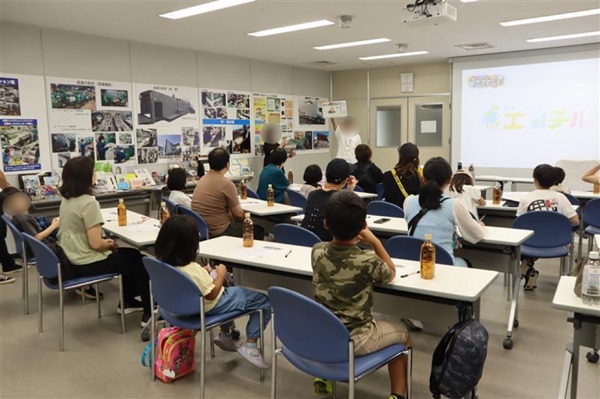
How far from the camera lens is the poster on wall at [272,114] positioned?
28.1 feet

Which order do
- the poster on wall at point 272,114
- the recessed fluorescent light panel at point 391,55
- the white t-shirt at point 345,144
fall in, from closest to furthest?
1. the recessed fluorescent light panel at point 391,55
2. the poster on wall at point 272,114
3. the white t-shirt at point 345,144

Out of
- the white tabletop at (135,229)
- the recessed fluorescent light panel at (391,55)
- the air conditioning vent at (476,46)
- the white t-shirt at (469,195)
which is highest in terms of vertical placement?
the recessed fluorescent light panel at (391,55)

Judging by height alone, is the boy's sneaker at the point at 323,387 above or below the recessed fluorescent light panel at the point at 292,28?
below

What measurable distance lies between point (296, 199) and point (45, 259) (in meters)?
2.89

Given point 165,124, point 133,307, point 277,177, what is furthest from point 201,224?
point 165,124

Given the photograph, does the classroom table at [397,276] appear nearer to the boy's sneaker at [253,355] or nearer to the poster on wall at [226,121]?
the boy's sneaker at [253,355]

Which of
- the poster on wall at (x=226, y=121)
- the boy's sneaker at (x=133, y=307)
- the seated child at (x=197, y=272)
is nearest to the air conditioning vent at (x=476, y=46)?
the poster on wall at (x=226, y=121)

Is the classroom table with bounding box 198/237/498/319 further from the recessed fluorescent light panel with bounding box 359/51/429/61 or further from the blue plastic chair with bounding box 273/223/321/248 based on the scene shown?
the recessed fluorescent light panel with bounding box 359/51/429/61

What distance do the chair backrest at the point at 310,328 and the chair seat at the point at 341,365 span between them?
68 millimetres

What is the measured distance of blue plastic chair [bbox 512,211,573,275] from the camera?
3816 mm

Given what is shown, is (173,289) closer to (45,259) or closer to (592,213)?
(45,259)

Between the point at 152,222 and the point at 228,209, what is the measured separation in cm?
63

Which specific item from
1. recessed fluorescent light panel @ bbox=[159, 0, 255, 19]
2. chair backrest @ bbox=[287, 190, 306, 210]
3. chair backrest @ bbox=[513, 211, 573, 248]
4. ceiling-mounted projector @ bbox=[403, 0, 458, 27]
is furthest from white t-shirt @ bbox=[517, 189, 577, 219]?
recessed fluorescent light panel @ bbox=[159, 0, 255, 19]

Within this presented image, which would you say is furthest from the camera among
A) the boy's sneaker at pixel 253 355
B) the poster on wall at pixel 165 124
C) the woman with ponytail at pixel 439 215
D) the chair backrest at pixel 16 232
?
the poster on wall at pixel 165 124
